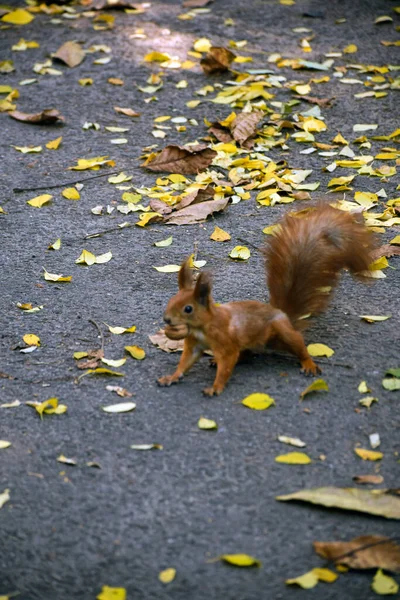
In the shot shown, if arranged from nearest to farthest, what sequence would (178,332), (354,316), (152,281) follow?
(178,332) < (354,316) < (152,281)

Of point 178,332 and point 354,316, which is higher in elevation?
point 178,332

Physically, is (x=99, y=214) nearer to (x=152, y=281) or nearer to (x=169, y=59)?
(x=152, y=281)

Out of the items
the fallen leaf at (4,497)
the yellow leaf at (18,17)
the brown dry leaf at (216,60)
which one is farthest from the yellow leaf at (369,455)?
the yellow leaf at (18,17)

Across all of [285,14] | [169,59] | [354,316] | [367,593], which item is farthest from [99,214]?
[285,14]

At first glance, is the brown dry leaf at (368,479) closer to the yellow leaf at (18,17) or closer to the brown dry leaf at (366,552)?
the brown dry leaf at (366,552)

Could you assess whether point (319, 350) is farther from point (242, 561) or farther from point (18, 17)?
point (18, 17)

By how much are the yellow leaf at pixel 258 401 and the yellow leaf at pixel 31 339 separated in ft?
3.62

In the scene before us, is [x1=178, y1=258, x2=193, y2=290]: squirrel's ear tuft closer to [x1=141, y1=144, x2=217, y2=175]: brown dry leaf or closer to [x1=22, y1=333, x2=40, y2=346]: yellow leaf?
[x1=22, y1=333, x2=40, y2=346]: yellow leaf

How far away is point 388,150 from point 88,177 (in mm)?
2088

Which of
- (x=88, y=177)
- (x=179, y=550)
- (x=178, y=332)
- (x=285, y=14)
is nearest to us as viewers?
(x=179, y=550)

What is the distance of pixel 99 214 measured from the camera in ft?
17.0

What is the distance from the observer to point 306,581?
2502 millimetres

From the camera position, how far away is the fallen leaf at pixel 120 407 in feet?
10.9

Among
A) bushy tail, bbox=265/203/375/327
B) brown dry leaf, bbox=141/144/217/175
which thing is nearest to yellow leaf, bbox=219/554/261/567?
bushy tail, bbox=265/203/375/327
